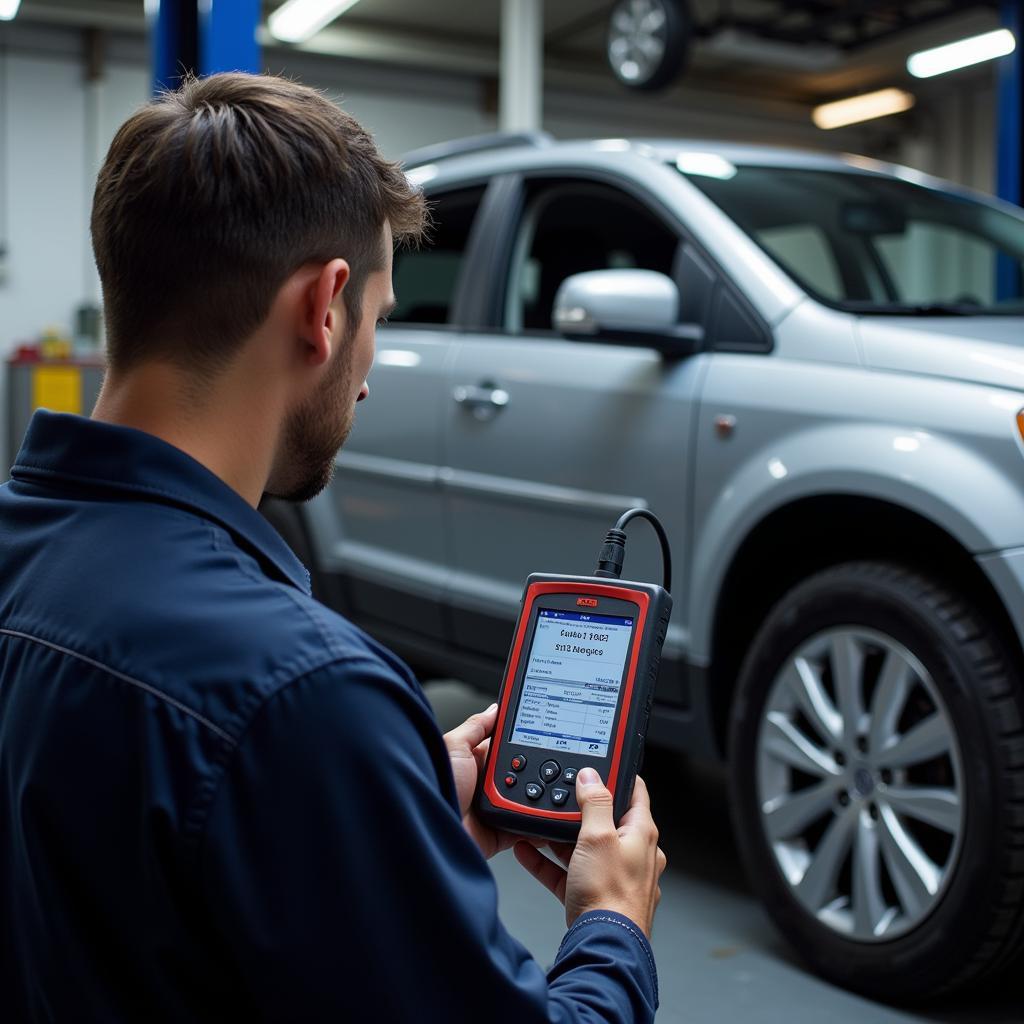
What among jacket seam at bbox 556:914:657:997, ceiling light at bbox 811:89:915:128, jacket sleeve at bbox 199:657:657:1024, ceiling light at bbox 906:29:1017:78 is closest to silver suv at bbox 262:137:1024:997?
jacket seam at bbox 556:914:657:997

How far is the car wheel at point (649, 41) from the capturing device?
26.0ft

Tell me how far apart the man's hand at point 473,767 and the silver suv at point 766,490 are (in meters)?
1.08

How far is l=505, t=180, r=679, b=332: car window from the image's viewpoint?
3.36 meters

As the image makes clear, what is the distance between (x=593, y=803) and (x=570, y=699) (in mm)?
158

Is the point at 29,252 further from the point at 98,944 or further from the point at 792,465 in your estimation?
the point at 98,944

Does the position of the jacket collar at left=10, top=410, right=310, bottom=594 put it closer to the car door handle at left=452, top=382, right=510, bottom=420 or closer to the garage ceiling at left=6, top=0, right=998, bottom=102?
the car door handle at left=452, top=382, right=510, bottom=420

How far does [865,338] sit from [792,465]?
261 millimetres

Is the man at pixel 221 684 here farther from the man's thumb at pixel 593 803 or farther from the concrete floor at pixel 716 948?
the concrete floor at pixel 716 948

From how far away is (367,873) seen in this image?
0.71 m

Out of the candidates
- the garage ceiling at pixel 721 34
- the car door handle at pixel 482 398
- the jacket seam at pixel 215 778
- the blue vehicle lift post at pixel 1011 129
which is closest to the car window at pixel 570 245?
the car door handle at pixel 482 398

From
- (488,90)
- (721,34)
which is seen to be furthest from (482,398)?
(488,90)

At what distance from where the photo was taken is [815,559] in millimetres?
2455

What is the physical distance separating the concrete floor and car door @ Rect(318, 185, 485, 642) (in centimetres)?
73

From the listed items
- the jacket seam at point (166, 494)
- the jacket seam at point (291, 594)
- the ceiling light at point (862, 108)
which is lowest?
the jacket seam at point (291, 594)
